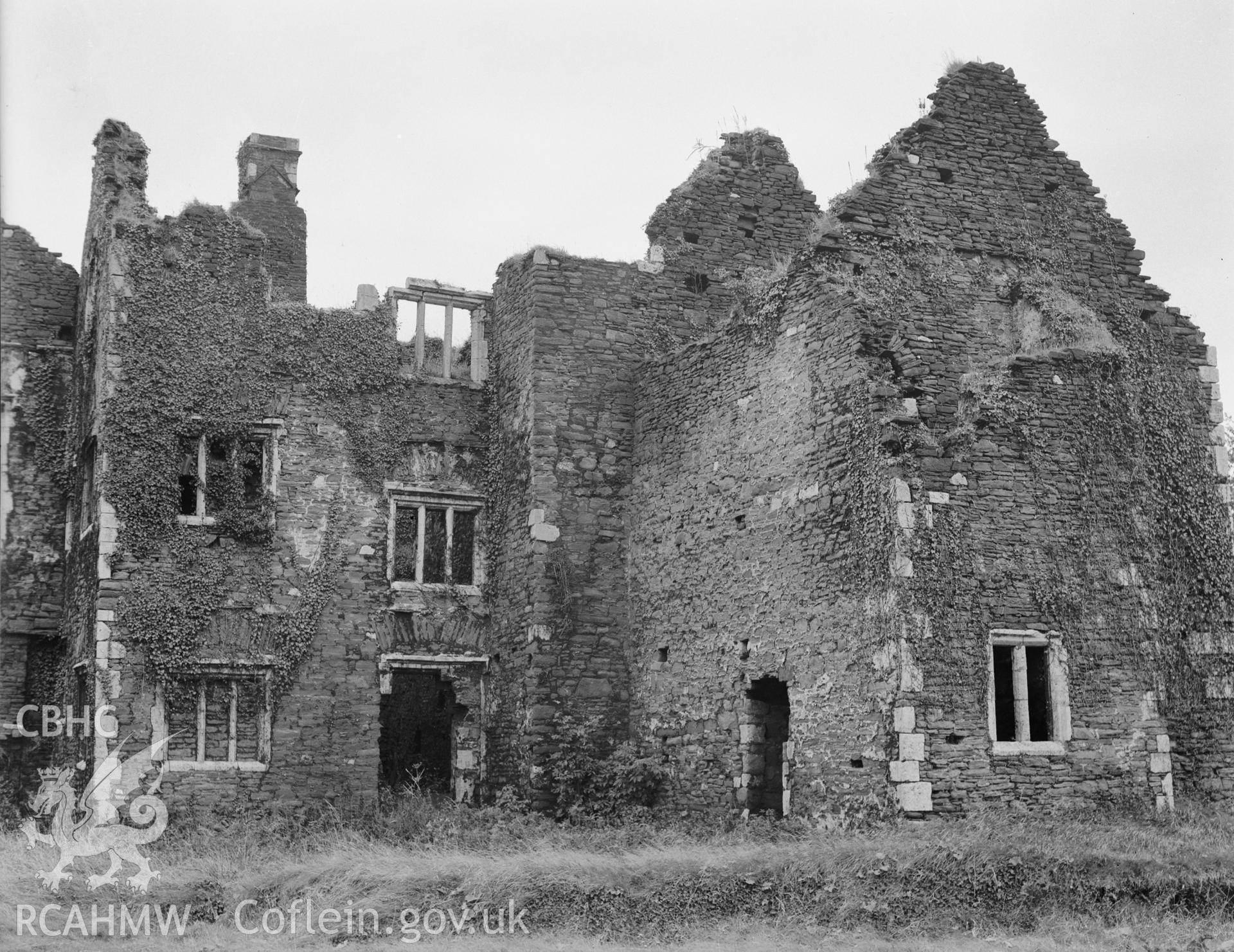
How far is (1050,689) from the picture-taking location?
15.5 metres

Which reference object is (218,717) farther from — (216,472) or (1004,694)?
(1004,694)

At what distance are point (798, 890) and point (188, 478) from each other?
10767 mm

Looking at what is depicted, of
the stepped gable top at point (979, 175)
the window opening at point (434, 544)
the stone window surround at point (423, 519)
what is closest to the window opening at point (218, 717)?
the stone window surround at point (423, 519)

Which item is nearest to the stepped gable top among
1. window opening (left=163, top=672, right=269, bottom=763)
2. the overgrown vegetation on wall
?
the overgrown vegetation on wall

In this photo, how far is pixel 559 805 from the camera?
18.8 m

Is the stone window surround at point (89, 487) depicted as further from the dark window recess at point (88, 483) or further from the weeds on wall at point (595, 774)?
the weeds on wall at point (595, 774)

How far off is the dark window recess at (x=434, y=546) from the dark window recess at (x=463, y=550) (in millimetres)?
173

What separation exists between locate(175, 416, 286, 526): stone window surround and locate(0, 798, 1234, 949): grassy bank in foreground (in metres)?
5.64

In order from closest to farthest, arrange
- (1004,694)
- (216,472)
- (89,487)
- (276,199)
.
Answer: (1004,694), (216,472), (89,487), (276,199)

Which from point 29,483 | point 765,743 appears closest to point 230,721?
point 29,483

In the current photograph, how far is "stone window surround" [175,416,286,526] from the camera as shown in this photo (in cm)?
1952

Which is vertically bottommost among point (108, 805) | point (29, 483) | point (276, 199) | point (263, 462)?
point (108, 805)

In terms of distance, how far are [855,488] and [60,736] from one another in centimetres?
1190

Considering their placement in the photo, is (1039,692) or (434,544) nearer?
(1039,692)
